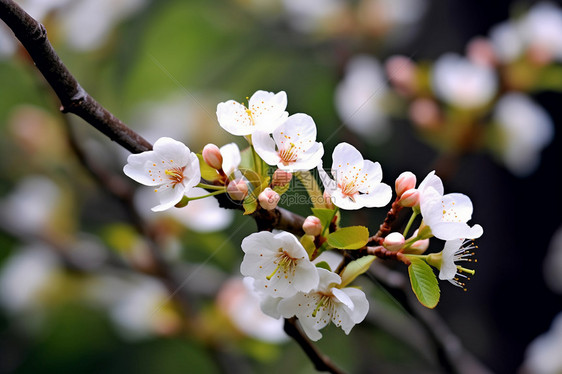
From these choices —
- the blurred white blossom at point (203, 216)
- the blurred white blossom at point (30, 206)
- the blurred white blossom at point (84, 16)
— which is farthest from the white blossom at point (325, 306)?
the blurred white blossom at point (30, 206)

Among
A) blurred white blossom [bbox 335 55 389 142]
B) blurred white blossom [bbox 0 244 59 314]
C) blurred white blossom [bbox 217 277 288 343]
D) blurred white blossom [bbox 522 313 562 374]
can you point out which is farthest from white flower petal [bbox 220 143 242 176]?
blurred white blossom [bbox 0 244 59 314]

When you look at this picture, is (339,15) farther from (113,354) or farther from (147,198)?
(113,354)

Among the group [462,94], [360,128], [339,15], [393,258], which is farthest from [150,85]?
[393,258]

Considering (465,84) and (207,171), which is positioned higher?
(207,171)

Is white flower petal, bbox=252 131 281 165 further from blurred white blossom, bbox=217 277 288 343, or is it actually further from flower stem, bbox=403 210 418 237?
blurred white blossom, bbox=217 277 288 343

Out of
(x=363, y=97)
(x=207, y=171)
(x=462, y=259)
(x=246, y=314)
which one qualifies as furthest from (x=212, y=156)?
(x=363, y=97)

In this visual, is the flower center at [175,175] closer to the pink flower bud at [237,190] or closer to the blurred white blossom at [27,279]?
the pink flower bud at [237,190]

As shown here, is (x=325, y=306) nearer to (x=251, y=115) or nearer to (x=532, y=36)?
(x=251, y=115)
